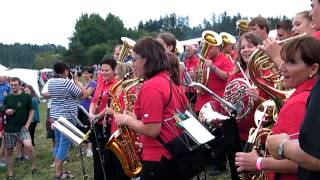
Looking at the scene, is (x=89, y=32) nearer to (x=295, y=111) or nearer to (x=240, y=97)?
(x=240, y=97)

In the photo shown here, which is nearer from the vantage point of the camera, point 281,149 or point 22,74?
point 281,149

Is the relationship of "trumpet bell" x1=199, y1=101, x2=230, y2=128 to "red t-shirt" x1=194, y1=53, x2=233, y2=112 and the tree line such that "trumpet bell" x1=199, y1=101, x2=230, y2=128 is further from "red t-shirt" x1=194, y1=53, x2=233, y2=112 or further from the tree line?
the tree line

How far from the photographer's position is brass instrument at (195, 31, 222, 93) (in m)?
6.63

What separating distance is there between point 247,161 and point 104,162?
358cm

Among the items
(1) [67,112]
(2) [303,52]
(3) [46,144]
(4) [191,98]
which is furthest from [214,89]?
(3) [46,144]

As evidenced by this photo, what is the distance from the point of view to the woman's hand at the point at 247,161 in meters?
2.85

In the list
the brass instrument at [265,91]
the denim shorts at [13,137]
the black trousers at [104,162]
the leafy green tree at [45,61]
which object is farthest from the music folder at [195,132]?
the leafy green tree at [45,61]

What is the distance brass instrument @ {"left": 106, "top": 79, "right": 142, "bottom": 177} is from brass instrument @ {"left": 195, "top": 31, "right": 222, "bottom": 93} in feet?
5.80

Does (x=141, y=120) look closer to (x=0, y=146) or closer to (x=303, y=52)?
(x=303, y=52)

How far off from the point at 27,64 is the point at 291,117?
86293mm

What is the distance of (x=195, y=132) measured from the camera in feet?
12.0

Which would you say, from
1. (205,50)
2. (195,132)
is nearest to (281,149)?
(195,132)

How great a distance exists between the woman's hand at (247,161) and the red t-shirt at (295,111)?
1.10 ft

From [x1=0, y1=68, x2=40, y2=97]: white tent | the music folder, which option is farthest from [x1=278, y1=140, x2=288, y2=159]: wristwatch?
[x1=0, y1=68, x2=40, y2=97]: white tent
